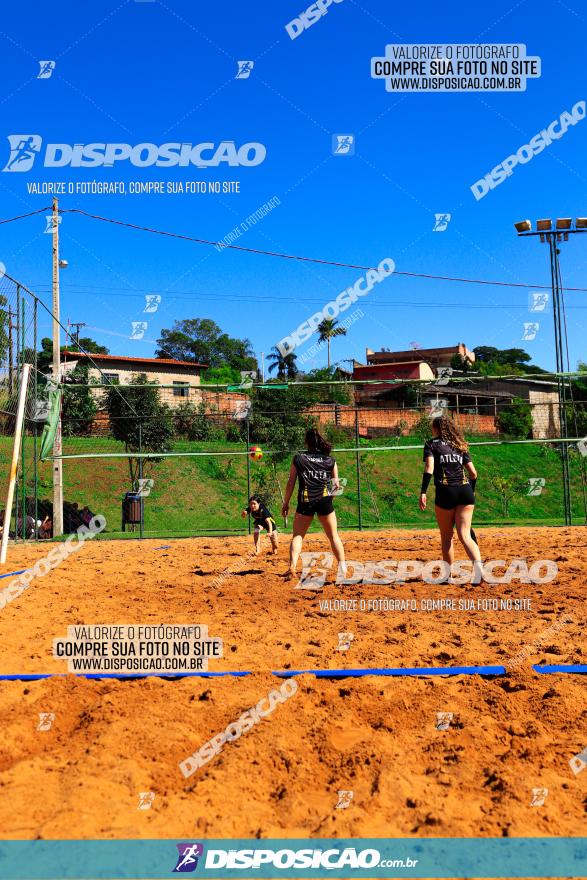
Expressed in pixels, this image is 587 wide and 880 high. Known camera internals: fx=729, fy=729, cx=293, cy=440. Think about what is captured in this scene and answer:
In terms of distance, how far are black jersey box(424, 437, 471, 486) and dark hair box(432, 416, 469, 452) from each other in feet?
0.17

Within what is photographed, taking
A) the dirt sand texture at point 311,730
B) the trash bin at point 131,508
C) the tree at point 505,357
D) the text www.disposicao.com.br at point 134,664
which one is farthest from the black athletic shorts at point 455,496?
the tree at point 505,357

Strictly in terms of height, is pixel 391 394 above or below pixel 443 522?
above

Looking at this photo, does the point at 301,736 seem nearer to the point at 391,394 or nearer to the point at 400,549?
the point at 400,549

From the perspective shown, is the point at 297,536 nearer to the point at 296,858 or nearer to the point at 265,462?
the point at 296,858

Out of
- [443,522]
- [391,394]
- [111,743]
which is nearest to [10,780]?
[111,743]

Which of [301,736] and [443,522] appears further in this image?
[443,522]

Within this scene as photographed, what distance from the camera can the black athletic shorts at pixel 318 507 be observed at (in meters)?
8.63

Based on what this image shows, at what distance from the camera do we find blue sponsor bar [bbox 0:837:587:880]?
2752 mm

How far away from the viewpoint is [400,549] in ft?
38.8

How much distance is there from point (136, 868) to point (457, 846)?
1.26m

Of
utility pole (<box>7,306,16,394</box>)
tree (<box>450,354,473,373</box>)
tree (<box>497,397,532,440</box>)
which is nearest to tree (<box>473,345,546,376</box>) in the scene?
tree (<box>450,354,473,373</box>)

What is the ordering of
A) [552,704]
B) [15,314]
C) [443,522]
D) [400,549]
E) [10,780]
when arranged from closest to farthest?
[10,780], [552,704], [443,522], [400,549], [15,314]

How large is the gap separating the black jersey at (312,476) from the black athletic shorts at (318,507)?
36mm

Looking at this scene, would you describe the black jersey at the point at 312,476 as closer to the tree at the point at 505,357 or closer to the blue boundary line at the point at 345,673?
the blue boundary line at the point at 345,673
